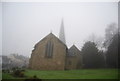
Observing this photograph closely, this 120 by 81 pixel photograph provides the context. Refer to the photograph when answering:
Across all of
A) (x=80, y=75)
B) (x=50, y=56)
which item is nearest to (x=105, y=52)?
(x=50, y=56)

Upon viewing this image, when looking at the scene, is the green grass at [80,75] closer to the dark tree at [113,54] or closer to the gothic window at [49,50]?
the dark tree at [113,54]

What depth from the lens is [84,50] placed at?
17609mm

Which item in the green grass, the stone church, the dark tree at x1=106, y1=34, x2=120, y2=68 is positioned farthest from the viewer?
the stone church

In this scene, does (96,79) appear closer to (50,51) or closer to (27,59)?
(50,51)

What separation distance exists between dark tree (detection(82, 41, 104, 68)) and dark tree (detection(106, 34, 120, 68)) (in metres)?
1.09

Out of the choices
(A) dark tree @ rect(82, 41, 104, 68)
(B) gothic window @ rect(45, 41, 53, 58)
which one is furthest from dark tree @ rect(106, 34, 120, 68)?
(B) gothic window @ rect(45, 41, 53, 58)

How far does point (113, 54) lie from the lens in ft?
47.4

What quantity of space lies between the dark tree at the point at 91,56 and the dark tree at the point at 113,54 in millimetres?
1088

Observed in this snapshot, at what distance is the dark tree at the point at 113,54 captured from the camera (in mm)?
13634

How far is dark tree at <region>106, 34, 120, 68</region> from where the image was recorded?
13.6 metres

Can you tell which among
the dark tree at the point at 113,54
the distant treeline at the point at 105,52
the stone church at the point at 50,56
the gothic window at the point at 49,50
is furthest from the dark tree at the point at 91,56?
the gothic window at the point at 49,50

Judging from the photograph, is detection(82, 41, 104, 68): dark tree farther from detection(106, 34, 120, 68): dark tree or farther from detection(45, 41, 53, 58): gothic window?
detection(45, 41, 53, 58): gothic window

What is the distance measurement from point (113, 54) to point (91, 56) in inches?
106

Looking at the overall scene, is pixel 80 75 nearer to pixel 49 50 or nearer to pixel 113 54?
pixel 113 54
